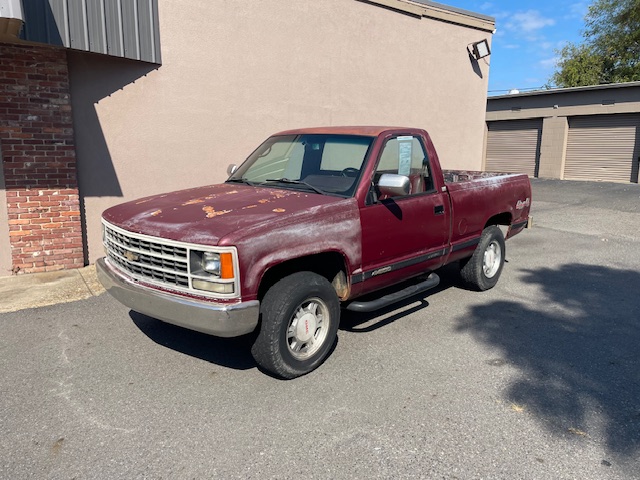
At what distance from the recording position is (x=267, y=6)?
8375mm

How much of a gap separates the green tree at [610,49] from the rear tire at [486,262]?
109 feet

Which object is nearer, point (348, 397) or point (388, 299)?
point (348, 397)

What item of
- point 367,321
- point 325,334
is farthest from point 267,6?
point 325,334

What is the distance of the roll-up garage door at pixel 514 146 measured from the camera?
2373 centimetres

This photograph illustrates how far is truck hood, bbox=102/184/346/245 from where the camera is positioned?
3477 mm

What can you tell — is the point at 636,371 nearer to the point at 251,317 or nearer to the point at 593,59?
the point at 251,317

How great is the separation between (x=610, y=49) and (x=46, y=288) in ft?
127

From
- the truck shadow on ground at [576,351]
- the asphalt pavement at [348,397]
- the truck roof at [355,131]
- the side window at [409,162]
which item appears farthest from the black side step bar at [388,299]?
the truck roof at [355,131]

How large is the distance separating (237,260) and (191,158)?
5060mm

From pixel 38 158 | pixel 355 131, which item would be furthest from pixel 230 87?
pixel 355 131

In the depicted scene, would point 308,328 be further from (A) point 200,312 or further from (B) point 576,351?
(B) point 576,351

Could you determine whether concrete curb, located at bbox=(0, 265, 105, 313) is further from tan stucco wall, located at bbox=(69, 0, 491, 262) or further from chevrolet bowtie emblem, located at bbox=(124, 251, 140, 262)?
chevrolet bowtie emblem, located at bbox=(124, 251, 140, 262)

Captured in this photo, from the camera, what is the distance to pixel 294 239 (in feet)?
12.1

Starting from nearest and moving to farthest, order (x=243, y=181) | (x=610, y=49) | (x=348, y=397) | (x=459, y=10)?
(x=348, y=397)
(x=243, y=181)
(x=459, y=10)
(x=610, y=49)
